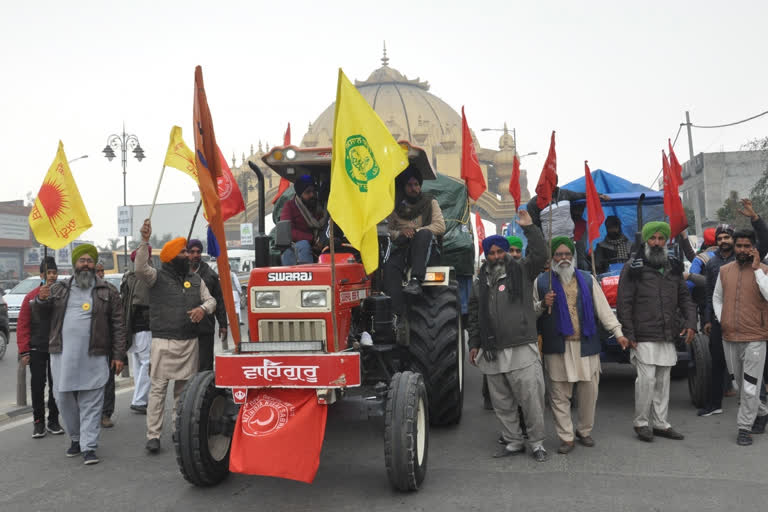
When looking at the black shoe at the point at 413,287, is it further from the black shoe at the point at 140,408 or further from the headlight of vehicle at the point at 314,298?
the black shoe at the point at 140,408

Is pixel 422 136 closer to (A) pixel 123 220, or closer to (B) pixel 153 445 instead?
(A) pixel 123 220

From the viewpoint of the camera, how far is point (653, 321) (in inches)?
A: 259

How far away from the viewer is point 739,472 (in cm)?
548

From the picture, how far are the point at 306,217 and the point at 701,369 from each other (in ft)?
13.9

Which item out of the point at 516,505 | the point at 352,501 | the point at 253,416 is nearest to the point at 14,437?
the point at 253,416

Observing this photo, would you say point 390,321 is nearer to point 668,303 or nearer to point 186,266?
point 186,266

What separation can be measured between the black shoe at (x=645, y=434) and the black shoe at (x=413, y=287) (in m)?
2.30

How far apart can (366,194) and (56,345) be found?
319 cm

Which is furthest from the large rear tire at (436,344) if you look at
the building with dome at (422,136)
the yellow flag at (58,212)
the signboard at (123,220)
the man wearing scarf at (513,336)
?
the building with dome at (422,136)

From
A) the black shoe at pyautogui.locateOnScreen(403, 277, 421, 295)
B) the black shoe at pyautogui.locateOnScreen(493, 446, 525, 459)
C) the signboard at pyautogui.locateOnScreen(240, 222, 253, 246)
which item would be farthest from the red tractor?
the signboard at pyautogui.locateOnScreen(240, 222, 253, 246)

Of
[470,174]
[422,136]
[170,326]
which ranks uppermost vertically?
[422,136]

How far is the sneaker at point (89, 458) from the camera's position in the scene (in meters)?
6.26

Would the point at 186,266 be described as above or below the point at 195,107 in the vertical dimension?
below

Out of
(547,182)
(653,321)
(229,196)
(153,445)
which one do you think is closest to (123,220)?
(229,196)
